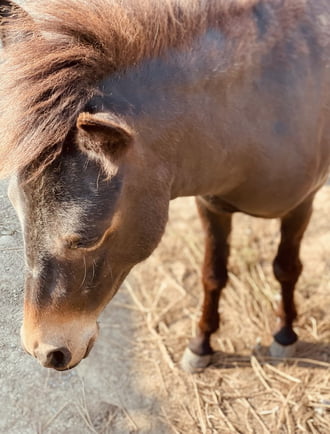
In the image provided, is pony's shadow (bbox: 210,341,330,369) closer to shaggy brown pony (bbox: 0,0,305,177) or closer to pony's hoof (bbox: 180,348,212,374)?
pony's hoof (bbox: 180,348,212,374)

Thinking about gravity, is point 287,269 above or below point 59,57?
below

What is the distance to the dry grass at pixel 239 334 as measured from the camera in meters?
2.27

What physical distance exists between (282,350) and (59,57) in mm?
1675

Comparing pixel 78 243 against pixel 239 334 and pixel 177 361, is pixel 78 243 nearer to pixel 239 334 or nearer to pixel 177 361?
pixel 177 361

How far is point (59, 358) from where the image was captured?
1.47 metres

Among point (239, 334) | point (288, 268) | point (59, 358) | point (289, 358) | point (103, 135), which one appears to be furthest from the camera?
point (239, 334)

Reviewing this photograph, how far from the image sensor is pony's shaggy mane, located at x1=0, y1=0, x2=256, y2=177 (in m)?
1.27

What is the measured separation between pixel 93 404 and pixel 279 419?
27.8 inches

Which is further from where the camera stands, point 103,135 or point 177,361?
point 177,361

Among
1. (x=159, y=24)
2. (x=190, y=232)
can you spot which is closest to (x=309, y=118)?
(x=159, y=24)

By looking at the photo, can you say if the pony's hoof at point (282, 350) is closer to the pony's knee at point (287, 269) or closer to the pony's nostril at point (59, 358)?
the pony's knee at point (287, 269)

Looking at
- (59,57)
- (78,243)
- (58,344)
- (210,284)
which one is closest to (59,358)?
(58,344)

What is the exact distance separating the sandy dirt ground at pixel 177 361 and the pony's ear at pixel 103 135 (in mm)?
314

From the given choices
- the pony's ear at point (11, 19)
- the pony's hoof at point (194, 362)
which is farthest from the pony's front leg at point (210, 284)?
the pony's ear at point (11, 19)
